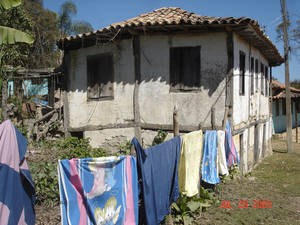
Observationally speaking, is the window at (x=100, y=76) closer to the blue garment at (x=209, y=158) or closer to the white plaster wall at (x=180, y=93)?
the white plaster wall at (x=180, y=93)

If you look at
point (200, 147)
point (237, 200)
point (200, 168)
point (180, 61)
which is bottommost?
point (237, 200)

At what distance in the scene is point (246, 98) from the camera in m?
9.83

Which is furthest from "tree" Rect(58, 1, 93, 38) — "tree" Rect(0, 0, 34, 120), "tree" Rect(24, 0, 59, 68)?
"tree" Rect(0, 0, 34, 120)

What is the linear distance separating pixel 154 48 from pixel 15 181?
6.12m

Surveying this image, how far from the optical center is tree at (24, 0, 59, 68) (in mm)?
16797

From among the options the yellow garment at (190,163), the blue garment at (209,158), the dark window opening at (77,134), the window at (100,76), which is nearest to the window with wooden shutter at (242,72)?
the blue garment at (209,158)

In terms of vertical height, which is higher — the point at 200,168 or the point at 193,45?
Result: the point at 193,45

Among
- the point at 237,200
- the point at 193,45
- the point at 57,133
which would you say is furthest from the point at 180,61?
the point at 57,133

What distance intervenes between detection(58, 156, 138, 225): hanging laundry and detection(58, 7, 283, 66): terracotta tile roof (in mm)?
4811

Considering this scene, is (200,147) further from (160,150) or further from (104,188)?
(104,188)

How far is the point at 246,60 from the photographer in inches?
381

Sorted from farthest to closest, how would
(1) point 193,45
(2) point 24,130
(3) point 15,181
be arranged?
(2) point 24,130
(1) point 193,45
(3) point 15,181

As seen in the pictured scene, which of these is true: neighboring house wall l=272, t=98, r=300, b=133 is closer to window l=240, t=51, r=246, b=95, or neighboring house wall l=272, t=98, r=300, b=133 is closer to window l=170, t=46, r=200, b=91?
window l=240, t=51, r=246, b=95

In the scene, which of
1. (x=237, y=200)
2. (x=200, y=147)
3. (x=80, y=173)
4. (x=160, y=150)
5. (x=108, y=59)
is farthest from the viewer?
(x=108, y=59)
